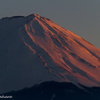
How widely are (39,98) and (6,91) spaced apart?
8.13 meters

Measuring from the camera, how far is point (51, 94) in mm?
92062

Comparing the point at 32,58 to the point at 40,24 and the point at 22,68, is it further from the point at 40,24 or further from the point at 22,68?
the point at 40,24

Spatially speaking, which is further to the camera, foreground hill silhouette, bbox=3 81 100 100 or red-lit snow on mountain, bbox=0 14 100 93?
red-lit snow on mountain, bbox=0 14 100 93

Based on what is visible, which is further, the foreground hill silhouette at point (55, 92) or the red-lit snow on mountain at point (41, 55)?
the red-lit snow on mountain at point (41, 55)

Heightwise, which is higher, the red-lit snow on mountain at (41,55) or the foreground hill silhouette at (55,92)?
the red-lit snow on mountain at (41,55)

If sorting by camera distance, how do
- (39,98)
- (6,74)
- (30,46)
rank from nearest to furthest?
(39,98), (6,74), (30,46)

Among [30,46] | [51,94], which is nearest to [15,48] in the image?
[30,46]

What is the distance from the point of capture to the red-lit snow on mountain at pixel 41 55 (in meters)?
96.4

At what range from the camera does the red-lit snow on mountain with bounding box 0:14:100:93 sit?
316 feet

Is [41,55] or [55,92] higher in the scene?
[41,55]

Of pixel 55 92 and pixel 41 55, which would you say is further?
pixel 41 55

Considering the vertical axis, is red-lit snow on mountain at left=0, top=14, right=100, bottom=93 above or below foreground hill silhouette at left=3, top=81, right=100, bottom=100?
above

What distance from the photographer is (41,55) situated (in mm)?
102438

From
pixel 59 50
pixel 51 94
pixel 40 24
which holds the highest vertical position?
pixel 40 24
